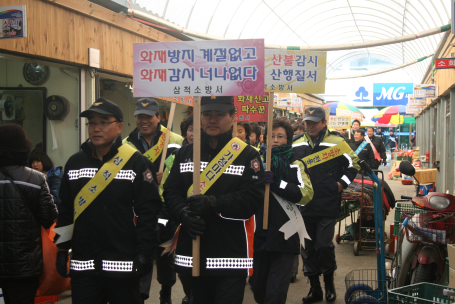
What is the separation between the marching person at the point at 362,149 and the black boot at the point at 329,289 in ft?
18.8

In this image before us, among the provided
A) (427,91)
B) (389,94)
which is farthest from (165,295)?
(389,94)

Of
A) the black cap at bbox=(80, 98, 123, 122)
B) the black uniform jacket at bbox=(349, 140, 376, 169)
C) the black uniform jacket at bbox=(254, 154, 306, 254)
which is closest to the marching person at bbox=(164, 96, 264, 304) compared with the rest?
the black cap at bbox=(80, 98, 123, 122)

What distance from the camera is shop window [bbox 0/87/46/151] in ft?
26.6

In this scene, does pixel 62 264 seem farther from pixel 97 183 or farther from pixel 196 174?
pixel 196 174

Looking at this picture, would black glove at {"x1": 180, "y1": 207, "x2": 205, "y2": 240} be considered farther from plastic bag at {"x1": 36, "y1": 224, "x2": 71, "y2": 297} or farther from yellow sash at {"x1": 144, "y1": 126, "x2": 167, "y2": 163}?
yellow sash at {"x1": 144, "y1": 126, "x2": 167, "y2": 163}

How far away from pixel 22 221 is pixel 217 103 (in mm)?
1907

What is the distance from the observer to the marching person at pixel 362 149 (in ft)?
34.6

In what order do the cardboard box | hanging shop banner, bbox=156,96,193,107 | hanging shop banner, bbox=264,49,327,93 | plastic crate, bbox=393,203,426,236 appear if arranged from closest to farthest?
plastic crate, bbox=393,203,426,236 < hanging shop banner, bbox=264,49,327,93 < hanging shop banner, bbox=156,96,193,107 < the cardboard box

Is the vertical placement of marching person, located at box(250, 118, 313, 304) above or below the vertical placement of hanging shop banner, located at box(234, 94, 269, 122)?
below

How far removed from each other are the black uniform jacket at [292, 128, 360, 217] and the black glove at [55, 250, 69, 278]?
2929mm

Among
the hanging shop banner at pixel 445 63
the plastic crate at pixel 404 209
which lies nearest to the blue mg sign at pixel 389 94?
the hanging shop banner at pixel 445 63

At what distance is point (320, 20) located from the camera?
23.0 m

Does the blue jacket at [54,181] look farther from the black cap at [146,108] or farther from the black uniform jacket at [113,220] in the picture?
the black uniform jacket at [113,220]

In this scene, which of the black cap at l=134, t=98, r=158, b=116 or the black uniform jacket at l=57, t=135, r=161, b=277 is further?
the black cap at l=134, t=98, r=158, b=116
